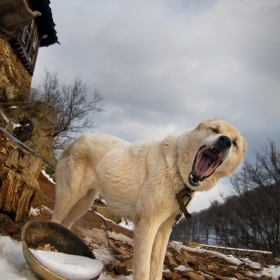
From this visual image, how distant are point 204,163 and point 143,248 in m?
1.11

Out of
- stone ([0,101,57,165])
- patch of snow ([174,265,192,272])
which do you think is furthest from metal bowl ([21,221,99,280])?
stone ([0,101,57,165])

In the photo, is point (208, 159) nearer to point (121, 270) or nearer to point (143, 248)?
point (143, 248)

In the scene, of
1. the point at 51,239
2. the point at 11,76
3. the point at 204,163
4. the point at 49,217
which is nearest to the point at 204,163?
the point at 204,163

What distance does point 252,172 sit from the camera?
16.6 metres

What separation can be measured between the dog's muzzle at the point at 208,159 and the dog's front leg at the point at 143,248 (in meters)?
0.65

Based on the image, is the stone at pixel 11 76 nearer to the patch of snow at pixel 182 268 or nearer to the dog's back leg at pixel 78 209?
the dog's back leg at pixel 78 209

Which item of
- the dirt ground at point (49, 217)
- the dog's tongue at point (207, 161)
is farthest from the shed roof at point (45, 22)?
the dog's tongue at point (207, 161)

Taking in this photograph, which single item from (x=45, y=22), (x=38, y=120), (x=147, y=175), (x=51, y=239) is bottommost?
(x=51, y=239)

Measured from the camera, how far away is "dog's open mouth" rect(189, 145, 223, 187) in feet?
8.39

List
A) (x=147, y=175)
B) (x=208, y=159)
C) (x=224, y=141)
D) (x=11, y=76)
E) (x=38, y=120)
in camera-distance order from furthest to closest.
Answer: (x=11, y=76)
(x=38, y=120)
(x=147, y=175)
(x=208, y=159)
(x=224, y=141)

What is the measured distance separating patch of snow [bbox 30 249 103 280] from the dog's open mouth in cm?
131

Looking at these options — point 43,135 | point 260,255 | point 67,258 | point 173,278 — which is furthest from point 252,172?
point 67,258

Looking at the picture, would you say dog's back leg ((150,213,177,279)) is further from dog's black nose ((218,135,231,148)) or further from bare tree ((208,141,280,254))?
bare tree ((208,141,280,254))

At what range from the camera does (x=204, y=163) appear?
2.64 metres
